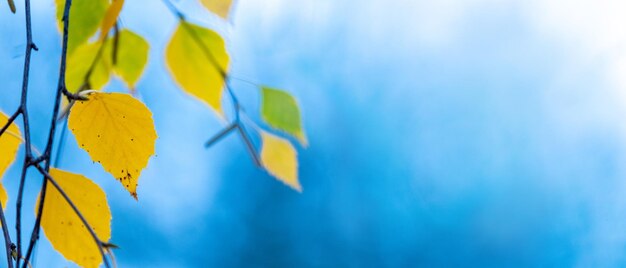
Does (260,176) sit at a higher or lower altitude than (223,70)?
higher

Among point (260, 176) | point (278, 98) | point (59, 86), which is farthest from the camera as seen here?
point (260, 176)

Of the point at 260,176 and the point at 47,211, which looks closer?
the point at 47,211

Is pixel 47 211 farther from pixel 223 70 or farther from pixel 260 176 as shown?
pixel 260 176

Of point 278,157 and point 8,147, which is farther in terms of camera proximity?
point 278,157

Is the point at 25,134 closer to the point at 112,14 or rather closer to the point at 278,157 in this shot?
the point at 112,14

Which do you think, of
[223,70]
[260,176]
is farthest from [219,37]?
[260,176]

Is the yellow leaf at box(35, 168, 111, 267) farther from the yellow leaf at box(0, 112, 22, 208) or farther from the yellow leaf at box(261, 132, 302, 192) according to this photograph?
the yellow leaf at box(261, 132, 302, 192)

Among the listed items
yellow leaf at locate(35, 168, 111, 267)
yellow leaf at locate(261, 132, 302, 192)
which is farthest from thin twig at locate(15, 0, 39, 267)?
yellow leaf at locate(261, 132, 302, 192)

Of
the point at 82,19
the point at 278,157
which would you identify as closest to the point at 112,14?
the point at 82,19
